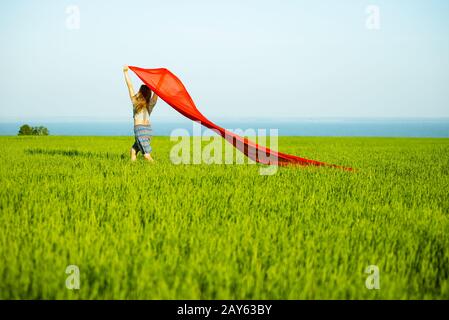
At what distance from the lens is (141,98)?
7.93 meters

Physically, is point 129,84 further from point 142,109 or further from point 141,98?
point 142,109

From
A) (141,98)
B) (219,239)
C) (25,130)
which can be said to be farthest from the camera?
(25,130)

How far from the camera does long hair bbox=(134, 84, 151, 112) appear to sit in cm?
791

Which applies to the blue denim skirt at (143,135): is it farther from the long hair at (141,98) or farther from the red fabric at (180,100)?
the red fabric at (180,100)

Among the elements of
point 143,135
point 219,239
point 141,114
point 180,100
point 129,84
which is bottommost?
point 219,239

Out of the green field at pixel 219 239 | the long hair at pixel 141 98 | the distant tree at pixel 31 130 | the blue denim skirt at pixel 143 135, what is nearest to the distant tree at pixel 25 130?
the distant tree at pixel 31 130

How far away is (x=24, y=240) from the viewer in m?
3.06

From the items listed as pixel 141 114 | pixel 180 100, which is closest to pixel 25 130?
pixel 141 114

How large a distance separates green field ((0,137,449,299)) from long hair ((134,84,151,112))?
7.97 ft

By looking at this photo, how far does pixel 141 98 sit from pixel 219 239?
547 cm

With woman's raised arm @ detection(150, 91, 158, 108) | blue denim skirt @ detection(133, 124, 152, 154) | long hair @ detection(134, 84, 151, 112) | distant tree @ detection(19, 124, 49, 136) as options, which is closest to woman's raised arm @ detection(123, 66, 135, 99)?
long hair @ detection(134, 84, 151, 112)

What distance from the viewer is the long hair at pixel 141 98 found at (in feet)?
26.0

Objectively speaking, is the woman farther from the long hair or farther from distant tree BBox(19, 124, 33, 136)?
distant tree BBox(19, 124, 33, 136)
